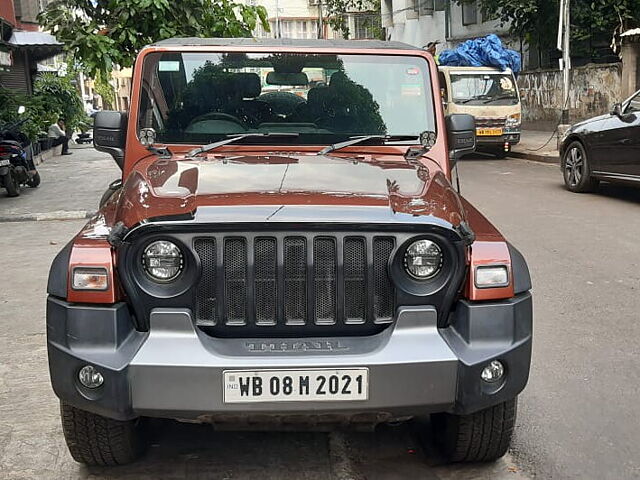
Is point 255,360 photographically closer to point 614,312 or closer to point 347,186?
point 347,186

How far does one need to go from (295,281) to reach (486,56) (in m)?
16.4

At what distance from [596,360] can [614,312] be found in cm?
107

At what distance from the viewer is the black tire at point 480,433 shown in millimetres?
3158

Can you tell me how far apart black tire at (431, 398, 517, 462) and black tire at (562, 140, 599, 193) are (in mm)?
8113

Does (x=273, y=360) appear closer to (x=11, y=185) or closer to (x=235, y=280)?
(x=235, y=280)

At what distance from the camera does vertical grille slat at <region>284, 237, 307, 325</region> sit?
2867 mm

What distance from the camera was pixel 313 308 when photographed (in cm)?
292

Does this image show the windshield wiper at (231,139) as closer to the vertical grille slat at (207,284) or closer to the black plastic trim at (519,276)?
the vertical grille slat at (207,284)

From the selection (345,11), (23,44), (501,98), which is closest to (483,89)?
(501,98)

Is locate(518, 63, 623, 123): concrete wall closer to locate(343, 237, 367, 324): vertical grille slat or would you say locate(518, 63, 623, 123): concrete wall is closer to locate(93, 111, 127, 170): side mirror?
locate(93, 111, 127, 170): side mirror

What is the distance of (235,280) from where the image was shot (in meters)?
2.88

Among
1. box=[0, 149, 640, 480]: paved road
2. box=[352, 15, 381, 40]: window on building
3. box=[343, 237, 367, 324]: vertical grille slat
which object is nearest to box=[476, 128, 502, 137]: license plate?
box=[0, 149, 640, 480]: paved road

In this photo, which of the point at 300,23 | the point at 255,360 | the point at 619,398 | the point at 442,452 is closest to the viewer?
the point at 255,360

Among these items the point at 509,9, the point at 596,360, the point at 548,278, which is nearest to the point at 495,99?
the point at 509,9
